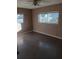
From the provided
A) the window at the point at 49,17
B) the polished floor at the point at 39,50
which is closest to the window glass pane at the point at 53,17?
the window at the point at 49,17

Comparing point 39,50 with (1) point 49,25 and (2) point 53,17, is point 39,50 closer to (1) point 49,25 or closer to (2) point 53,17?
(2) point 53,17

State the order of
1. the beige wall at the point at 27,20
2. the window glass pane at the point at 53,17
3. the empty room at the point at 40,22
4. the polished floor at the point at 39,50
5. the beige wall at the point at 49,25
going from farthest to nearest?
the beige wall at the point at 27,20
the window glass pane at the point at 53,17
the beige wall at the point at 49,25
the empty room at the point at 40,22
the polished floor at the point at 39,50

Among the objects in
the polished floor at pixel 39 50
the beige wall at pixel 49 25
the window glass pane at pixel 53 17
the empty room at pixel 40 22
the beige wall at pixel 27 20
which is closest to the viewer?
the polished floor at pixel 39 50

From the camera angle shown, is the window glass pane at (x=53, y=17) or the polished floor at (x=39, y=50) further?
the window glass pane at (x=53, y=17)

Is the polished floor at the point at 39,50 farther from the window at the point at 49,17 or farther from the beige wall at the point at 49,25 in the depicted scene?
the window at the point at 49,17

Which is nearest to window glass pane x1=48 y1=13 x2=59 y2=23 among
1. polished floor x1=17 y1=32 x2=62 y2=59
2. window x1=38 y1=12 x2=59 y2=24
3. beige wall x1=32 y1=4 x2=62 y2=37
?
window x1=38 y1=12 x2=59 y2=24

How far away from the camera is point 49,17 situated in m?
7.40

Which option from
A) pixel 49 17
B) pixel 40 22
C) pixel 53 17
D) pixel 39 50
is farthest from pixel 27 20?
pixel 39 50

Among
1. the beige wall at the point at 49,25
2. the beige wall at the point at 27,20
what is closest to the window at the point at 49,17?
the beige wall at the point at 49,25

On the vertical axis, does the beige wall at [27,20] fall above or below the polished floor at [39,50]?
above

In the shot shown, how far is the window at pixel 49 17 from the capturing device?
22.1ft

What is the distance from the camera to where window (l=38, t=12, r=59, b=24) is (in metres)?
6.74

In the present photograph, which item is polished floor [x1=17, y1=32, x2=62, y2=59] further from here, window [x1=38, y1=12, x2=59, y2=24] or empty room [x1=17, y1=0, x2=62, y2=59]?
window [x1=38, y1=12, x2=59, y2=24]
